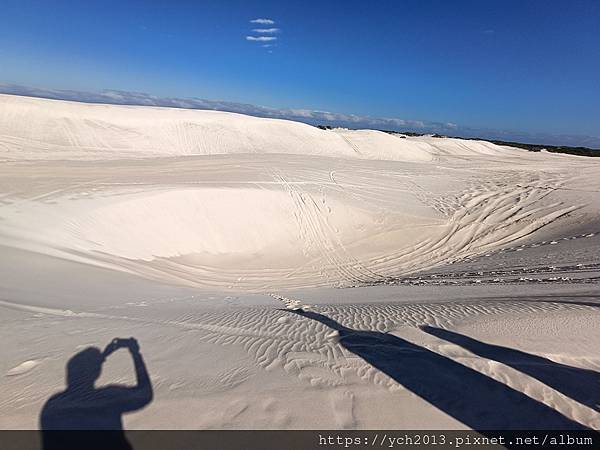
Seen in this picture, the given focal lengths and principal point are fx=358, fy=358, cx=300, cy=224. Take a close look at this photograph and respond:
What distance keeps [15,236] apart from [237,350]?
5.83 metres

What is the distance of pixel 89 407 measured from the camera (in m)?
2.49

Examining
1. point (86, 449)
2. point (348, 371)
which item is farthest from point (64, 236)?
point (348, 371)

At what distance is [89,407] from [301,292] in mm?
4371

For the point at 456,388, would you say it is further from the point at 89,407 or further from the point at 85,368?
the point at 85,368

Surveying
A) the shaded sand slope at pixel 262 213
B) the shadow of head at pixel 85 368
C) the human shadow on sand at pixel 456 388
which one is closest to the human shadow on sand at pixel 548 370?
the human shadow on sand at pixel 456 388

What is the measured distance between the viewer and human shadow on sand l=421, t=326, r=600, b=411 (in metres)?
2.77

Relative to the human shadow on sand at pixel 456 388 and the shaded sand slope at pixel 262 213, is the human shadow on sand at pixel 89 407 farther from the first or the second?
the shaded sand slope at pixel 262 213

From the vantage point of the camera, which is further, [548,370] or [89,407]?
[548,370]

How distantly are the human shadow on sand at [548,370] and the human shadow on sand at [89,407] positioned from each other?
2.90 meters

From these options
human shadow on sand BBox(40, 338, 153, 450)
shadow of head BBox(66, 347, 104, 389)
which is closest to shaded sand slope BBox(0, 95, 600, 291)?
shadow of head BBox(66, 347, 104, 389)

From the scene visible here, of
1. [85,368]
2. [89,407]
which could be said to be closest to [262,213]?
[85,368]

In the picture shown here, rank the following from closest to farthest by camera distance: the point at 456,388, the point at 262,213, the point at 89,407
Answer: the point at 89,407 → the point at 456,388 → the point at 262,213

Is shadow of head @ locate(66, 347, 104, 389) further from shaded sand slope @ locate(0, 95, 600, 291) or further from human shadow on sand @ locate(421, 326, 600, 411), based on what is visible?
shaded sand slope @ locate(0, 95, 600, 291)

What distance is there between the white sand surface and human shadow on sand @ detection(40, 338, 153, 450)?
0.09 m
